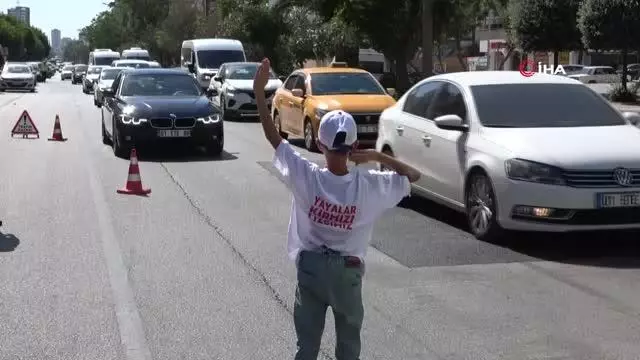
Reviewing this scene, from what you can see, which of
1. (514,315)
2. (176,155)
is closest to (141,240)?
(514,315)

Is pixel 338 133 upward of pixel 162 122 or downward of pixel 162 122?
upward

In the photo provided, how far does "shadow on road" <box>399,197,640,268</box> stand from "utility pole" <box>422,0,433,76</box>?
22.6m

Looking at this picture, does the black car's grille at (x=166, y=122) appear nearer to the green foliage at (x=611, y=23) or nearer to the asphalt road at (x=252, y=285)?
the asphalt road at (x=252, y=285)

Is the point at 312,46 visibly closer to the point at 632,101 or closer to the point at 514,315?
the point at 632,101

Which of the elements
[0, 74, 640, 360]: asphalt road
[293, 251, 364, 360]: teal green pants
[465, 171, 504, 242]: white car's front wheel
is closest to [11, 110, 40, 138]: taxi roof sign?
[0, 74, 640, 360]: asphalt road

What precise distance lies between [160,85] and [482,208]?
973cm

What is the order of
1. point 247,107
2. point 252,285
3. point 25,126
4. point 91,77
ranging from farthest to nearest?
point 91,77 → point 247,107 → point 25,126 → point 252,285

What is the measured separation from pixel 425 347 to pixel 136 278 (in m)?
2.71

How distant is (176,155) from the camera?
16.7m

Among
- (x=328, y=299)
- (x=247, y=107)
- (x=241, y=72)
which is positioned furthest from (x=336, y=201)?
(x=241, y=72)

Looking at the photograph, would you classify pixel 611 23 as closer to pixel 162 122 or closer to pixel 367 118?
pixel 367 118

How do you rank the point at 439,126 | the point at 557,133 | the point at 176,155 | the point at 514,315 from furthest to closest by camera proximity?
the point at 176,155 → the point at 439,126 → the point at 557,133 → the point at 514,315

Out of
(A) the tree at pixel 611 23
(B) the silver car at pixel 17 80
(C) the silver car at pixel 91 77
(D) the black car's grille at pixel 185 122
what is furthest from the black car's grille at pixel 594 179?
(B) the silver car at pixel 17 80

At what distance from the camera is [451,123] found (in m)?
9.24
